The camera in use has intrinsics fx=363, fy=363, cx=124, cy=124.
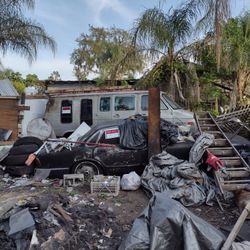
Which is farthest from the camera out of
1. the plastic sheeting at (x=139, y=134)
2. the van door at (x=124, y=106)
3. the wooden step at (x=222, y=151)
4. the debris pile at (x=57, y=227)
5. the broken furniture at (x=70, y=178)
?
the van door at (x=124, y=106)

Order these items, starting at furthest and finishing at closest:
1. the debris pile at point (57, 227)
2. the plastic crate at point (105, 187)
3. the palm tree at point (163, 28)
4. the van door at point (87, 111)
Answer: the palm tree at point (163, 28), the van door at point (87, 111), the plastic crate at point (105, 187), the debris pile at point (57, 227)

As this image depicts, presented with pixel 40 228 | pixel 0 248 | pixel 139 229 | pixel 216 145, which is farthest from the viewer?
pixel 216 145

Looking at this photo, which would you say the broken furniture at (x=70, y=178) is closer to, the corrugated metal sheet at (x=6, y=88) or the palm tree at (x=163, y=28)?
the palm tree at (x=163, y=28)

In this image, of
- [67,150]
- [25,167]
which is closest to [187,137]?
[67,150]

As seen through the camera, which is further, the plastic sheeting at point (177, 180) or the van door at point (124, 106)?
the van door at point (124, 106)

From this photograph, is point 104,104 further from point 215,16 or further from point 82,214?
point 82,214

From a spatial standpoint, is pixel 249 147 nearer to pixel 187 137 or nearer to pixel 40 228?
pixel 187 137

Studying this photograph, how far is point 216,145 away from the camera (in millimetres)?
8070

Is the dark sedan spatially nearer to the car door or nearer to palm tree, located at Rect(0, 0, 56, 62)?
the car door

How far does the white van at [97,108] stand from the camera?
11.2m

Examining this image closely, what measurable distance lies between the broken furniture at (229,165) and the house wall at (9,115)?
614cm

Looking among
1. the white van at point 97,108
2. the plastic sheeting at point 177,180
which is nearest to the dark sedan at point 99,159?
the plastic sheeting at point 177,180

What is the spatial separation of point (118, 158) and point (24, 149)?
7.78 feet

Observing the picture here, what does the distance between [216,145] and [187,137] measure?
766mm
